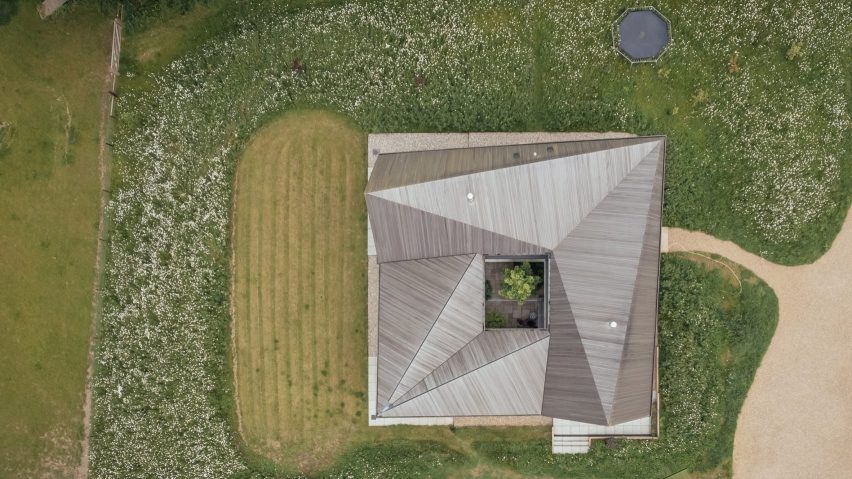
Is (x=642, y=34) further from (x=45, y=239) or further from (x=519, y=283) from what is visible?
(x=45, y=239)

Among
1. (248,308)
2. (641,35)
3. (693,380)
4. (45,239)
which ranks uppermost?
(641,35)

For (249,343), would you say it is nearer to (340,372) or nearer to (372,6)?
(340,372)

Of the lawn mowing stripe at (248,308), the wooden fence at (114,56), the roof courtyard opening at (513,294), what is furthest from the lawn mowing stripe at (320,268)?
the wooden fence at (114,56)

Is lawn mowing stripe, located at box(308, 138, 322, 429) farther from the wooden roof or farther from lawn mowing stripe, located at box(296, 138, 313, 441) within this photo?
the wooden roof

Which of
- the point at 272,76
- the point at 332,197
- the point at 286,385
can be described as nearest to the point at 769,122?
the point at 332,197

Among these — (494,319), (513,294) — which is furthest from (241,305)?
(513,294)

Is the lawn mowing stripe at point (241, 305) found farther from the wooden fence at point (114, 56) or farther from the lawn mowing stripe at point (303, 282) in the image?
the wooden fence at point (114, 56)
